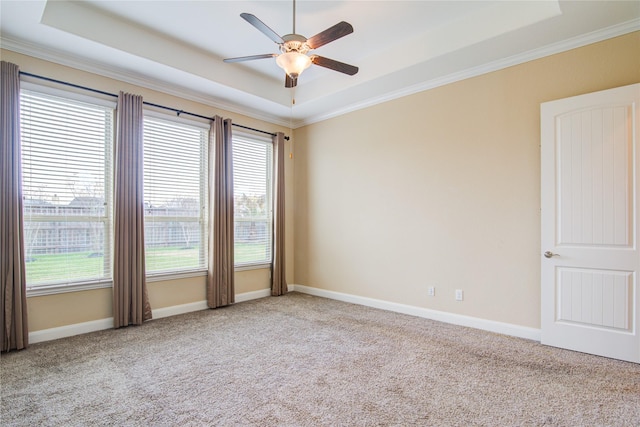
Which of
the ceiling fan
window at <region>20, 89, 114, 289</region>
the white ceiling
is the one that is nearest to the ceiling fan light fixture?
the ceiling fan

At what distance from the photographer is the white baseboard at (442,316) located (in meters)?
3.44

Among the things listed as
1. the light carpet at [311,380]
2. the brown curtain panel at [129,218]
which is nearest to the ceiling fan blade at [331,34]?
the brown curtain panel at [129,218]

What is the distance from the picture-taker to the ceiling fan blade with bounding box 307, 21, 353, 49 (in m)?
2.40

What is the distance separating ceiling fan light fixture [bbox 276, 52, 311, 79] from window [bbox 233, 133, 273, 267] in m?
2.47

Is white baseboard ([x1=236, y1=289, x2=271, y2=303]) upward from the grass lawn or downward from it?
downward

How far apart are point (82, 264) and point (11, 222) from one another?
2.51 feet

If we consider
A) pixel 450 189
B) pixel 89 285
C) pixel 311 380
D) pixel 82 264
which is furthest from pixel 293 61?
pixel 89 285

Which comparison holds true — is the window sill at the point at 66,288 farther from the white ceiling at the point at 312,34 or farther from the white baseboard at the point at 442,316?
the white baseboard at the point at 442,316

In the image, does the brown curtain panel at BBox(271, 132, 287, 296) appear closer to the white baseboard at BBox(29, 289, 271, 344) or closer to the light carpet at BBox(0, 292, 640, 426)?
the white baseboard at BBox(29, 289, 271, 344)

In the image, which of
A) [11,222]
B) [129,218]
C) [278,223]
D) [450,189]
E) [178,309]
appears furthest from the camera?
[278,223]

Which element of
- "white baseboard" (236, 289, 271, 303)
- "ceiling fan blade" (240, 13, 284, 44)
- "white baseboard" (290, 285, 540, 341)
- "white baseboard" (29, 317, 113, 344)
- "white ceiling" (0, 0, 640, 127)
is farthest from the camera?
"white baseboard" (236, 289, 271, 303)

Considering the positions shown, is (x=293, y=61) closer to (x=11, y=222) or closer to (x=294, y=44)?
(x=294, y=44)

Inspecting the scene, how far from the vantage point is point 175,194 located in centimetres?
437

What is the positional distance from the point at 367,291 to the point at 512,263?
195 cm
